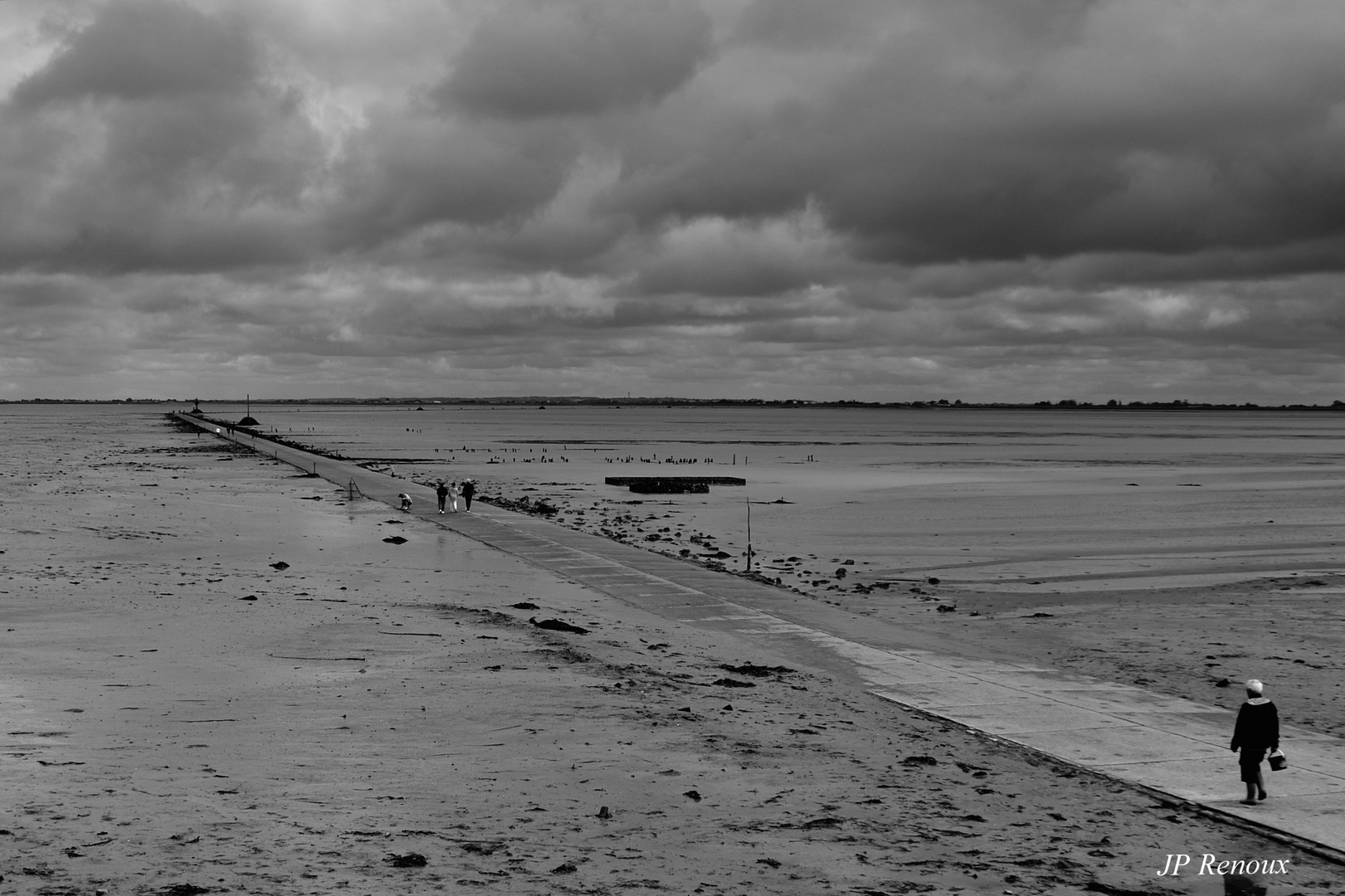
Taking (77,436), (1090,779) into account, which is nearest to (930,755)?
(1090,779)

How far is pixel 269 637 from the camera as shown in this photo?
1803 centimetres

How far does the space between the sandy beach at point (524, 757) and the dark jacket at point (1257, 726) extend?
808mm

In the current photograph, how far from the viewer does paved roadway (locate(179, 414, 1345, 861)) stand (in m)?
10.9

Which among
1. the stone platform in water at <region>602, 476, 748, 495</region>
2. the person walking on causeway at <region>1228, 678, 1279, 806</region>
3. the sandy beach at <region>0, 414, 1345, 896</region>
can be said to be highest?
the person walking on causeway at <region>1228, 678, 1279, 806</region>

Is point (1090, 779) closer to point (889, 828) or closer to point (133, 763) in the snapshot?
point (889, 828)

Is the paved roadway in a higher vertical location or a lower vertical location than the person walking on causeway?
lower

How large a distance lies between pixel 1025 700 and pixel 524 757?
6562mm

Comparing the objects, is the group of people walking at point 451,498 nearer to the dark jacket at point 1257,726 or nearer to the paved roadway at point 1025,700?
the paved roadway at point 1025,700

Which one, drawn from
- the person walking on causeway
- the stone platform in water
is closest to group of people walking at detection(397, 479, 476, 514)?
the stone platform in water

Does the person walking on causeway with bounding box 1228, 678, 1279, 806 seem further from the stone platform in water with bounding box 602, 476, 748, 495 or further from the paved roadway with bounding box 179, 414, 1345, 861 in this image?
the stone platform in water with bounding box 602, 476, 748, 495

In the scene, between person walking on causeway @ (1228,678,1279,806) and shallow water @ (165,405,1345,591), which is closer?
person walking on causeway @ (1228,678,1279,806)

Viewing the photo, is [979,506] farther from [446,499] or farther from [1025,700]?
[1025,700]

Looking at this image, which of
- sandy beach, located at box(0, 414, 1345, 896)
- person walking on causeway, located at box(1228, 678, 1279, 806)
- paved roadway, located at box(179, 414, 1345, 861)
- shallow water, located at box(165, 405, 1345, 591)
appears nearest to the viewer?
sandy beach, located at box(0, 414, 1345, 896)

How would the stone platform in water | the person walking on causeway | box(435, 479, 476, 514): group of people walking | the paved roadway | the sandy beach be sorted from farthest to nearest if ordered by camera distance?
1. the stone platform in water
2. box(435, 479, 476, 514): group of people walking
3. the paved roadway
4. the person walking on causeway
5. the sandy beach
